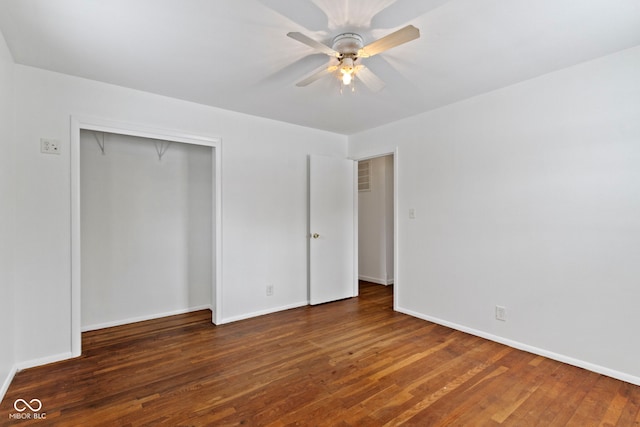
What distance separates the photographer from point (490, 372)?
241cm

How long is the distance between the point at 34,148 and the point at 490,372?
A: 3.98m

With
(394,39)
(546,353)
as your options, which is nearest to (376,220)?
(546,353)

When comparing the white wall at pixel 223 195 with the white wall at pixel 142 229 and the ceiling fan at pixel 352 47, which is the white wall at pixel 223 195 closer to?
the white wall at pixel 142 229

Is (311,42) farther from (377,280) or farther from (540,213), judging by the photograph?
(377,280)

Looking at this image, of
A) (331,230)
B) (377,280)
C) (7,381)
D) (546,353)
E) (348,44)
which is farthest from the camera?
(377,280)

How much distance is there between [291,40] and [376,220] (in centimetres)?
380

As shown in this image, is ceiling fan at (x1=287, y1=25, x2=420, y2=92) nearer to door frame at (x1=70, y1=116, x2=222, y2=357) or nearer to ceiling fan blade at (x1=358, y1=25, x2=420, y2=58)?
ceiling fan blade at (x1=358, y1=25, x2=420, y2=58)

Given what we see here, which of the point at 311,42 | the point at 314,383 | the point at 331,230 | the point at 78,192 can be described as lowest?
the point at 314,383

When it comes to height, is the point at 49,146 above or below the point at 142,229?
above

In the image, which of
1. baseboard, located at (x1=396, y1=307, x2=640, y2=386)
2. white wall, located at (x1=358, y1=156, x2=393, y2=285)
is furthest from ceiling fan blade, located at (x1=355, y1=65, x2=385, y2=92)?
white wall, located at (x1=358, y1=156, x2=393, y2=285)

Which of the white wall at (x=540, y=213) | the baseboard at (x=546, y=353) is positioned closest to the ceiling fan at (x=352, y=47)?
the white wall at (x=540, y=213)

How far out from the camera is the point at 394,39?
1763mm

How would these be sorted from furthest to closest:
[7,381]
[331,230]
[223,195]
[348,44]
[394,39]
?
[331,230] < [223,195] < [7,381] < [348,44] < [394,39]

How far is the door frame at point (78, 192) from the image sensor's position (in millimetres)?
2666
